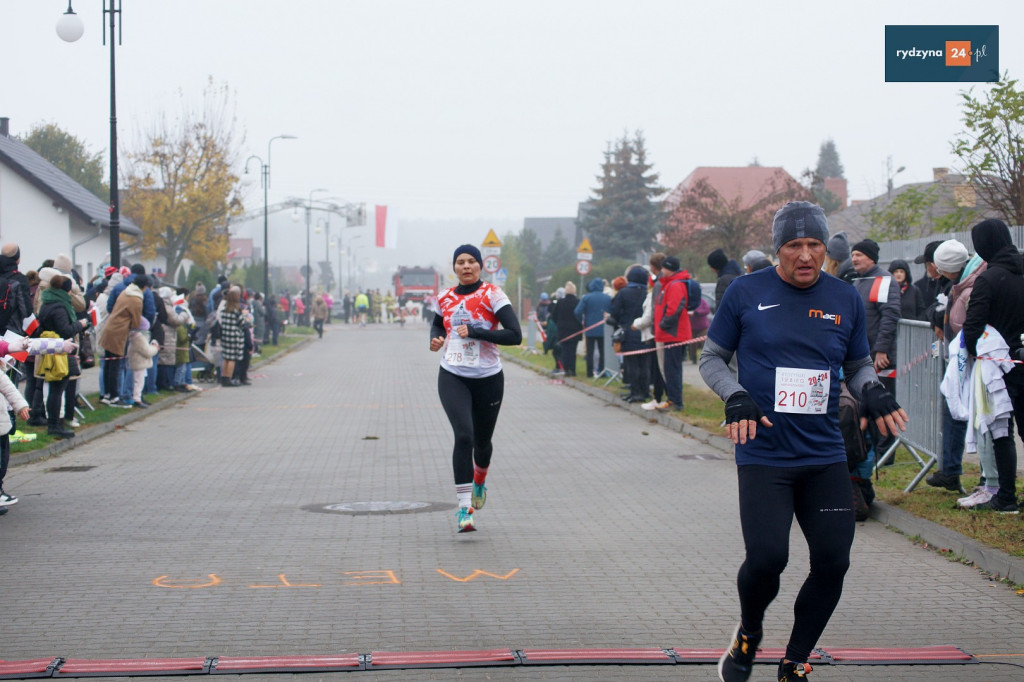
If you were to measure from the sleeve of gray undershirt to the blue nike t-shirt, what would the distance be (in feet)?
0.21

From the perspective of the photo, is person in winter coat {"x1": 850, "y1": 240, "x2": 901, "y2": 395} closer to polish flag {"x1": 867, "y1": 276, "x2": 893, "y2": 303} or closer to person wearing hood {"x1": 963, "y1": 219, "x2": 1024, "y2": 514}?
polish flag {"x1": 867, "y1": 276, "x2": 893, "y2": 303}

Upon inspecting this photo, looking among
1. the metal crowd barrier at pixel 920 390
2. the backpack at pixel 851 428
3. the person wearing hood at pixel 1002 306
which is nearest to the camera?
the backpack at pixel 851 428

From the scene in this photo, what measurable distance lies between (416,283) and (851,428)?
77071 millimetres

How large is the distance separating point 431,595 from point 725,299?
272cm

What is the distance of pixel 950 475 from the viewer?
948 cm

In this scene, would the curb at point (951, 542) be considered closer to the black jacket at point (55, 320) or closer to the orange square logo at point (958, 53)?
the orange square logo at point (958, 53)

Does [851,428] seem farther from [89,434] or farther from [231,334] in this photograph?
[231,334]

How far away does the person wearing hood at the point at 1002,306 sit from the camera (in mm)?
8352

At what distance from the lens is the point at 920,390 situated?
33.8ft

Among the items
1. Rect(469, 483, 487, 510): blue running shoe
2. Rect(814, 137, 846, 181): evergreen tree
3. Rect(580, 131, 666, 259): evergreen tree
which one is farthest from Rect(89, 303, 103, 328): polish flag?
Rect(814, 137, 846, 181): evergreen tree

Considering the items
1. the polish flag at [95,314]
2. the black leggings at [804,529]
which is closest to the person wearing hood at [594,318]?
the polish flag at [95,314]

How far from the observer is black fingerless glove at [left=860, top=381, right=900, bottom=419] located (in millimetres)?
4703

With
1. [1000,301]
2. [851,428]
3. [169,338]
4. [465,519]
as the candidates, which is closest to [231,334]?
[169,338]

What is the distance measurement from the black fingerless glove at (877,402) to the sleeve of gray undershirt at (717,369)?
0.52 meters
